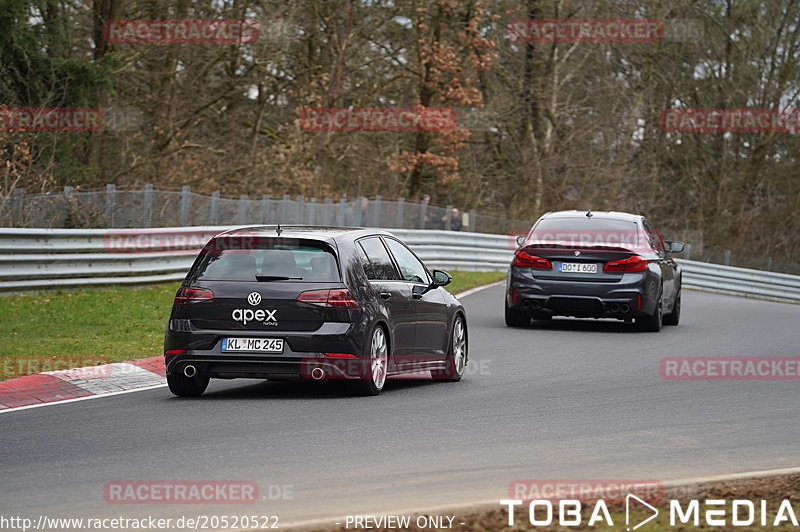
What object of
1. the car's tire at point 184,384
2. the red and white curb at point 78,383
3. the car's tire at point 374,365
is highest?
the car's tire at point 374,365

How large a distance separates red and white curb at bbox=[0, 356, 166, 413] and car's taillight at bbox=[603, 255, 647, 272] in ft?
23.2

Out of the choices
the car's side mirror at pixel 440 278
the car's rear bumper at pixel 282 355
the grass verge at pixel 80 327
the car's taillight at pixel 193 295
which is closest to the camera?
the car's rear bumper at pixel 282 355

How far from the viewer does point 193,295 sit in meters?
11.0

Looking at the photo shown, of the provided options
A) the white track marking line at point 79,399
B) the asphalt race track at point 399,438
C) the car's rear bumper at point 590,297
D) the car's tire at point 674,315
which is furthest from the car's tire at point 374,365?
the car's tire at point 674,315

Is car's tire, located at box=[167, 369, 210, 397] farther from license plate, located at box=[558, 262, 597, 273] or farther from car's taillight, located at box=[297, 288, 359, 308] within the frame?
license plate, located at box=[558, 262, 597, 273]

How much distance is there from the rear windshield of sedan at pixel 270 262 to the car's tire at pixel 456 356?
232 cm

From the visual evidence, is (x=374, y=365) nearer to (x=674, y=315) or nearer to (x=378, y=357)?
(x=378, y=357)

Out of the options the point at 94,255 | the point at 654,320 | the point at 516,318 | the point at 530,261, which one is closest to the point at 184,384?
the point at 530,261

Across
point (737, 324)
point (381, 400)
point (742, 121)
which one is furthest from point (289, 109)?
point (381, 400)

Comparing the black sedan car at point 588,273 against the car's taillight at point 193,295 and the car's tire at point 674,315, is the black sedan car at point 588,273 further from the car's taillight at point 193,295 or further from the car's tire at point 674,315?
the car's taillight at point 193,295

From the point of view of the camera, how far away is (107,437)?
9016 mm

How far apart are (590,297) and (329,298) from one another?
773 cm

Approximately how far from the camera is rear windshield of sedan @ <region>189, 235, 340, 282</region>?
35.8 ft

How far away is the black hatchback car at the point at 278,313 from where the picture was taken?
10781mm
